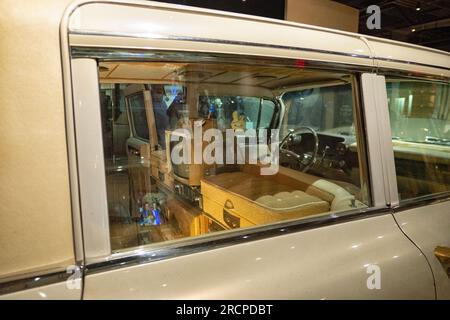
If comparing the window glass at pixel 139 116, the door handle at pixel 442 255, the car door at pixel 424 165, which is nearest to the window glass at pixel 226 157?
the window glass at pixel 139 116

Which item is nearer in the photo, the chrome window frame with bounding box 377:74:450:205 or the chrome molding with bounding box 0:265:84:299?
the chrome molding with bounding box 0:265:84:299

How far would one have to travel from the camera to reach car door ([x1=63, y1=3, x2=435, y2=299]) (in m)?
0.87

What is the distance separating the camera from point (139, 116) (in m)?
1.95

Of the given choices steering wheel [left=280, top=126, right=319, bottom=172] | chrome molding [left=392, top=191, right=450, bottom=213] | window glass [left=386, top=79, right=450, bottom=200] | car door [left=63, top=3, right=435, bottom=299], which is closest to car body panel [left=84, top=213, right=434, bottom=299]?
car door [left=63, top=3, right=435, bottom=299]

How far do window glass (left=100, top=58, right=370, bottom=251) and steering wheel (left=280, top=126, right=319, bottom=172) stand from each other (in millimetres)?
11

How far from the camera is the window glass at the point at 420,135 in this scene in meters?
1.68

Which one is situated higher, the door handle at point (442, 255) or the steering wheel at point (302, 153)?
the steering wheel at point (302, 153)

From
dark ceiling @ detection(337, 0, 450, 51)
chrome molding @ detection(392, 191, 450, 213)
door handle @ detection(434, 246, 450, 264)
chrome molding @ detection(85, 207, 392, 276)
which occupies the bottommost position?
door handle @ detection(434, 246, 450, 264)

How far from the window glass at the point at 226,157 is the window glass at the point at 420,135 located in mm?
248

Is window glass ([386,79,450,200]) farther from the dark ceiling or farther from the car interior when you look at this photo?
the dark ceiling

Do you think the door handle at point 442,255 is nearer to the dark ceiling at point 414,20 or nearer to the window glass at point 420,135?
the window glass at point 420,135

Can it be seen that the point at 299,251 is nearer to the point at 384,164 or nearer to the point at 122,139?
the point at 384,164

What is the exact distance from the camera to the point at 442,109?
2059 millimetres
